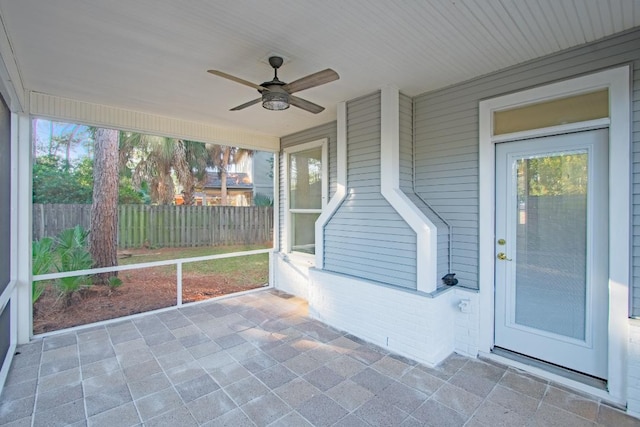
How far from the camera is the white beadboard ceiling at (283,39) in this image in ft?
6.26

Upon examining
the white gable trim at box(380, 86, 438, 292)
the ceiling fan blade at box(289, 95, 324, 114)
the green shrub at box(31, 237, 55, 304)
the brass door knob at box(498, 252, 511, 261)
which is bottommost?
the green shrub at box(31, 237, 55, 304)

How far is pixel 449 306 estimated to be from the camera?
3002 mm

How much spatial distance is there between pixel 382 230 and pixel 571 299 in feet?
5.60

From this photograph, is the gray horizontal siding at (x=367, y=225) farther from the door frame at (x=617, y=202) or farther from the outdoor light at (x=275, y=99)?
the door frame at (x=617, y=202)

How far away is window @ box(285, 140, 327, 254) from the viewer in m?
4.67

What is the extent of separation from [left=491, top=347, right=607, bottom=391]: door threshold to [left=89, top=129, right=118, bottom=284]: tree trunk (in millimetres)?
5635

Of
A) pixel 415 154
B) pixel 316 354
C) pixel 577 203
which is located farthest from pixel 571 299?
pixel 316 354

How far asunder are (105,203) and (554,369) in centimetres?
644

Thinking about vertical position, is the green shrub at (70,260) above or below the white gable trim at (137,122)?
below

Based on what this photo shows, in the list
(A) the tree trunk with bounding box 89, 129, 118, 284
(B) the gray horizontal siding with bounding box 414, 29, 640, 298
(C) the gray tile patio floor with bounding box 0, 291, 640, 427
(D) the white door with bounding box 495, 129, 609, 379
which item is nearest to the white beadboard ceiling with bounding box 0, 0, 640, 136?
(B) the gray horizontal siding with bounding box 414, 29, 640, 298

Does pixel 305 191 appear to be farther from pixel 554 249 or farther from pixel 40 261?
pixel 40 261

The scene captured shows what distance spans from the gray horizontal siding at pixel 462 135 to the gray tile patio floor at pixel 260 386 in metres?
1.06

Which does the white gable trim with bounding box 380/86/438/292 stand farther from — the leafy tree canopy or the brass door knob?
the leafy tree canopy

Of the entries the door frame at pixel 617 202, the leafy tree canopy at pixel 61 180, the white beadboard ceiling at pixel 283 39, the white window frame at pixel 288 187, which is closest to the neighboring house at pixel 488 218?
the door frame at pixel 617 202
